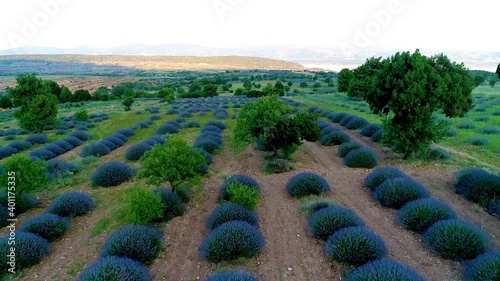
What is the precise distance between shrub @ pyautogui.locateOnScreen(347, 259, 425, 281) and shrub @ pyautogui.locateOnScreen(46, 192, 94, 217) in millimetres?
8999

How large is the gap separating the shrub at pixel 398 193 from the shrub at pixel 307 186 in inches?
73.9

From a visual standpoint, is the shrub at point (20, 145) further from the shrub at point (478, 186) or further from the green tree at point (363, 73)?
the green tree at point (363, 73)

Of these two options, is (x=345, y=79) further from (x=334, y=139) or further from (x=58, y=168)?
(x=58, y=168)

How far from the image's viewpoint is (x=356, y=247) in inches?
302

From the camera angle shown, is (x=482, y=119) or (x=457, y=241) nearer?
(x=457, y=241)

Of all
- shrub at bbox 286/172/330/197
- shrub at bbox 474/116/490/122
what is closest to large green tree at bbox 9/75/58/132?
shrub at bbox 286/172/330/197

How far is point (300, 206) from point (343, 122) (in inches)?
667

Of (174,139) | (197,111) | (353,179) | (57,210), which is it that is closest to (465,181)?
(353,179)

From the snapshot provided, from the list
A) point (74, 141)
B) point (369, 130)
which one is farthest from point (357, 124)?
point (74, 141)

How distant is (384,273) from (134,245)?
5807 mm

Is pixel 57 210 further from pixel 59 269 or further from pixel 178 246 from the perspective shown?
pixel 178 246

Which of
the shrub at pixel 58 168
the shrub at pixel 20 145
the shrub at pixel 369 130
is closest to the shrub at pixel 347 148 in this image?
the shrub at pixel 369 130

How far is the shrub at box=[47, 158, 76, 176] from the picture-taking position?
15412 millimetres

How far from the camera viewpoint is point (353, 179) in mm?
13547
